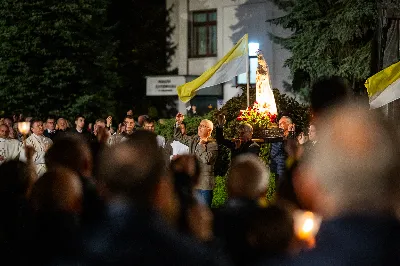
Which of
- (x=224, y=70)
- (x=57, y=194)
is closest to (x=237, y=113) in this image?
(x=224, y=70)

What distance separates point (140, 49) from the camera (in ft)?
102

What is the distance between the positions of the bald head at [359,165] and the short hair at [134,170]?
94 centimetres

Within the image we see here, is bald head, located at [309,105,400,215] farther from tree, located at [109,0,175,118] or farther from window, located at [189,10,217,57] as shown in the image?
tree, located at [109,0,175,118]

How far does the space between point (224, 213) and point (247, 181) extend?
0.24 meters

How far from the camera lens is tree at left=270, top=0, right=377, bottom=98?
1988 cm

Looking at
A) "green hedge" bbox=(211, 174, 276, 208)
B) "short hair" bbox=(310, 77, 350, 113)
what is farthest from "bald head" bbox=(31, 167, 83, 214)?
"green hedge" bbox=(211, 174, 276, 208)

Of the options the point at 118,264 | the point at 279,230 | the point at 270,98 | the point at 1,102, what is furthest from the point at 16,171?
the point at 1,102

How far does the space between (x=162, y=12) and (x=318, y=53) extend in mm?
12393

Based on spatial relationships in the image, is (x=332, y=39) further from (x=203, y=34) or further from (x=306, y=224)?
(x=306, y=224)

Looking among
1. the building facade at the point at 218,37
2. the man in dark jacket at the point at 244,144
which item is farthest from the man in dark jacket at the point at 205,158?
the building facade at the point at 218,37

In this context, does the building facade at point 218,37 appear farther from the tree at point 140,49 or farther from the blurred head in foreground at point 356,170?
the blurred head in foreground at point 356,170

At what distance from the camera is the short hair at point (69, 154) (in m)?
4.01

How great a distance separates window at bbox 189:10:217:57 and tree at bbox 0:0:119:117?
17.4ft

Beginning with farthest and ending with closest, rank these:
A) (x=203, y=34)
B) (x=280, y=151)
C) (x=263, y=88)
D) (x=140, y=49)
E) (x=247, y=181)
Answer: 1. (x=140, y=49)
2. (x=203, y=34)
3. (x=263, y=88)
4. (x=280, y=151)
5. (x=247, y=181)
